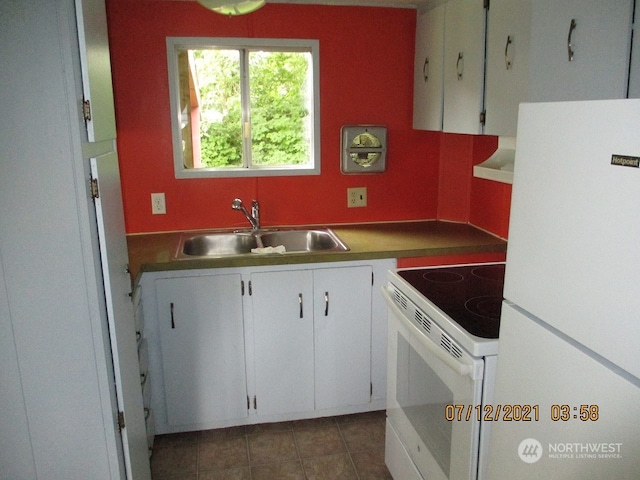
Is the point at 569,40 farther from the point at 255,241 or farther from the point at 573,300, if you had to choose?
the point at 255,241

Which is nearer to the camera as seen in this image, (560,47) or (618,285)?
(618,285)

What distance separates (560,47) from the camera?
1.71 metres

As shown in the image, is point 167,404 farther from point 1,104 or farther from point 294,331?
point 1,104

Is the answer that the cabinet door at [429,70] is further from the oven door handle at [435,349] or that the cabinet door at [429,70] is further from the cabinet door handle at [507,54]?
the oven door handle at [435,349]

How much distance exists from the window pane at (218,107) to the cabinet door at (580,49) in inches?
64.6

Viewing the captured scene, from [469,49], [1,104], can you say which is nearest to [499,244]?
[469,49]

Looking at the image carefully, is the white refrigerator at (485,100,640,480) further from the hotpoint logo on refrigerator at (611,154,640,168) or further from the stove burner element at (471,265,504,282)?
the stove burner element at (471,265,504,282)

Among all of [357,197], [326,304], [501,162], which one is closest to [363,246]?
[326,304]

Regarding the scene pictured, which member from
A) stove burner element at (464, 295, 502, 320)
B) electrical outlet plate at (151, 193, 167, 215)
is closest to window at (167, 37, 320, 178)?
electrical outlet plate at (151, 193, 167, 215)

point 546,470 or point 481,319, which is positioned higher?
point 481,319

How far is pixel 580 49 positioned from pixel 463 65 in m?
0.86

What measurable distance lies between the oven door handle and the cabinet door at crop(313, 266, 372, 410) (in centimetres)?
56

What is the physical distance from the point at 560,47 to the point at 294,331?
1646 mm
